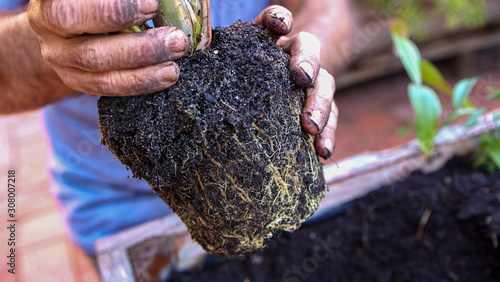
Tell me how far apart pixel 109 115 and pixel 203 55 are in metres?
0.20

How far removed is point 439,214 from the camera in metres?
1.22

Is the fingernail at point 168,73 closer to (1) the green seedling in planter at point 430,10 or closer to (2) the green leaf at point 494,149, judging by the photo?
(2) the green leaf at point 494,149

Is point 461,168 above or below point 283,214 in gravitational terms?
below

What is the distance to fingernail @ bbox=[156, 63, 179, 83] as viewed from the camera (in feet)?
1.99

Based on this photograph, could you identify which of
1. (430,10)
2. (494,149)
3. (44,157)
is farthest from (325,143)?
(44,157)

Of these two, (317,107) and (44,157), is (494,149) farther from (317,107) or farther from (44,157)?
(44,157)

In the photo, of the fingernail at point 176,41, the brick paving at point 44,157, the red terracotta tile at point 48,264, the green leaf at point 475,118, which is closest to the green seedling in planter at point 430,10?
the brick paving at point 44,157

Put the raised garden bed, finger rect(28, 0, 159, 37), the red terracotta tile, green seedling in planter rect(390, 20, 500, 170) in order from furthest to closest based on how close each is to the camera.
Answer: the red terracotta tile < green seedling in planter rect(390, 20, 500, 170) < the raised garden bed < finger rect(28, 0, 159, 37)

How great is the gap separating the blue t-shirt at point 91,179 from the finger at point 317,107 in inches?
24.7

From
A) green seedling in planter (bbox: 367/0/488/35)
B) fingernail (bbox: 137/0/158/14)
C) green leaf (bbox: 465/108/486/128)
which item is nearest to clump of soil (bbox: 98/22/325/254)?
fingernail (bbox: 137/0/158/14)

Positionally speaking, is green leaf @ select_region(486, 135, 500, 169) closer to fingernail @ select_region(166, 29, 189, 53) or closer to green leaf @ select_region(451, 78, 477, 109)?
green leaf @ select_region(451, 78, 477, 109)

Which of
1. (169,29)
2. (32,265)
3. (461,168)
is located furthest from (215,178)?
(32,265)

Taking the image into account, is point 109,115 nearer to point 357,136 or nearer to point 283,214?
point 283,214

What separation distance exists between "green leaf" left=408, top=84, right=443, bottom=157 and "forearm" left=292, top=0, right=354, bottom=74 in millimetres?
301
